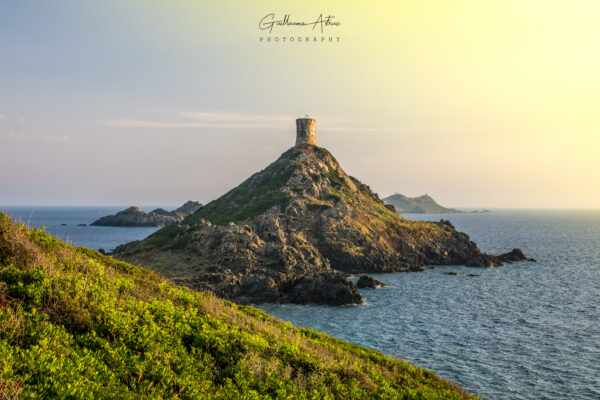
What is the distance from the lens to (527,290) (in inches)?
2534

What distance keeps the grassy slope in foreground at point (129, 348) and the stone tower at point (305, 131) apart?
12572 centimetres

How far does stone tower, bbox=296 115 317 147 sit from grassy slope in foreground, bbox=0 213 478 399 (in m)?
126

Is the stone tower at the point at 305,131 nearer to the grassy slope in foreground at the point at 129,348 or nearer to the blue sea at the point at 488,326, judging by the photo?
the blue sea at the point at 488,326

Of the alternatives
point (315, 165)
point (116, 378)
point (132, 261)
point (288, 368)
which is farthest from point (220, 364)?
point (315, 165)

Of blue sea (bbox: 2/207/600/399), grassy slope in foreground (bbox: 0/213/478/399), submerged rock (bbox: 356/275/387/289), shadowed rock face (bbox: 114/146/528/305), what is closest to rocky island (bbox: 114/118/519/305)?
shadowed rock face (bbox: 114/146/528/305)

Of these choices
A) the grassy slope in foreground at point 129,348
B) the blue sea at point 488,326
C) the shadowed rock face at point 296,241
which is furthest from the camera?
the shadowed rock face at point 296,241

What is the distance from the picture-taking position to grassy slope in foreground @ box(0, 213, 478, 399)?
8.92 metres

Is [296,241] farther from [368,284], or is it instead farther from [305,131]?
[305,131]

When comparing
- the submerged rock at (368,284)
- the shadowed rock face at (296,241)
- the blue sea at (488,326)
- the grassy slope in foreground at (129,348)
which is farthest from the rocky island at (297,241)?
the grassy slope in foreground at (129,348)

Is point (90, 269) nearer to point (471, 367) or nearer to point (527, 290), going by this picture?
point (471, 367)

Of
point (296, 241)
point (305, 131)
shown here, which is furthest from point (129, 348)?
point (305, 131)

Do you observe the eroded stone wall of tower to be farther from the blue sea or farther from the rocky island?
the blue sea

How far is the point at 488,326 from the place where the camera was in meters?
44.4

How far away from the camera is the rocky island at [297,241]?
58.0 metres
